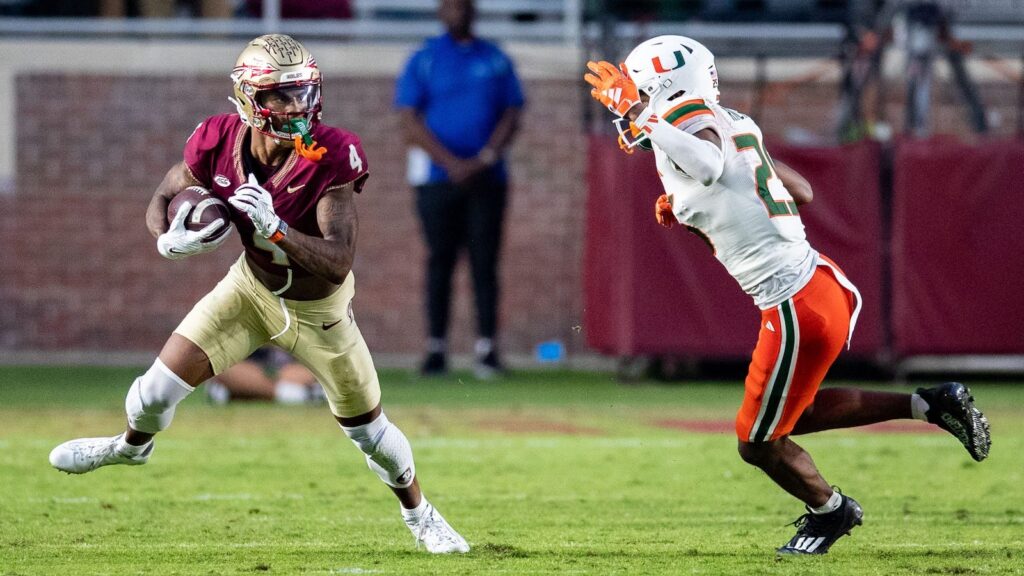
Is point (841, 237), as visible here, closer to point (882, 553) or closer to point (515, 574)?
point (882, 553)

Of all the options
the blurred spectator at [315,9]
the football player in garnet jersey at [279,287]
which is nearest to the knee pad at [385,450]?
the football player in garnet jersey at [279,287]

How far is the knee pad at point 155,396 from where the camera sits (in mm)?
5117

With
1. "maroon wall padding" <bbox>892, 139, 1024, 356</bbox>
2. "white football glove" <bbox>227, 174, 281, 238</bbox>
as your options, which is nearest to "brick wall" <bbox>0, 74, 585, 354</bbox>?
"maroon wall padding" <bbox>892, 139, 1024, 356</bbox>

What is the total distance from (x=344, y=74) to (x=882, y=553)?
8447mm

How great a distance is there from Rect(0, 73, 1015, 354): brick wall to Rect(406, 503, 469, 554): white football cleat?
7.40m

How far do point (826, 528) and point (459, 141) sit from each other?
20.3ft

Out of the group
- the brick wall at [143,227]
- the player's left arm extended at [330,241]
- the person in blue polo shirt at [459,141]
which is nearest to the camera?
the player's left arm extended at [330,241]

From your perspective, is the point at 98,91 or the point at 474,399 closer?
the point at 474,399

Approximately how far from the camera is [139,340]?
41.7 ft

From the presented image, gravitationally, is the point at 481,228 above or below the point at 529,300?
above

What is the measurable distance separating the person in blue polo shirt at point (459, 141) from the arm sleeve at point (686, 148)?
589cm

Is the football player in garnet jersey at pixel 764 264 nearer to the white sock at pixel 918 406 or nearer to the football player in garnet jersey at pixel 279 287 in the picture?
the white sock at pixel 918 406

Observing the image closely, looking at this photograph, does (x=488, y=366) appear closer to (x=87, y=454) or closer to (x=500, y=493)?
(x=500, y=493)

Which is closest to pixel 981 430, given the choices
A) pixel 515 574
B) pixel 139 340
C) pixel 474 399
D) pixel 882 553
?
pixel 882 553
